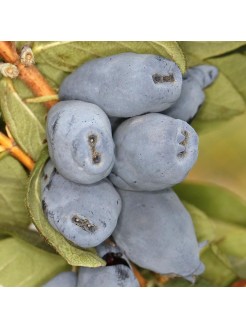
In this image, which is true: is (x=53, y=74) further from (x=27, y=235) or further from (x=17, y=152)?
(x=27, y=235)

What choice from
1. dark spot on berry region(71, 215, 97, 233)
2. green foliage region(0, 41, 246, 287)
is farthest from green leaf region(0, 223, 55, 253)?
dark spot on berry region(71, 215, 97, 233)

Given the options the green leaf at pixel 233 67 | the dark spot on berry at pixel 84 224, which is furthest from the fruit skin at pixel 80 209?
the green leaf at pixel 233 67

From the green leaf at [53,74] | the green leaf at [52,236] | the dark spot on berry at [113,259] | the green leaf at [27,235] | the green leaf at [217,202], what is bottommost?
the green leaf at [217,202]

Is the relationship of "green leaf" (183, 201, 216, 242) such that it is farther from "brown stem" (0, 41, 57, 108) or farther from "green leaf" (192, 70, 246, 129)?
"brown stem" (0, 41, 57, 108)

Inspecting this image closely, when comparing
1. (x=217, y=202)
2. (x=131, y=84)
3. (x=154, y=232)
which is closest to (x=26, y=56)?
(x=131, y=84)

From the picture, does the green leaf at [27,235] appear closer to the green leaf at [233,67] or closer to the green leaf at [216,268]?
the green leaf at [216,268]

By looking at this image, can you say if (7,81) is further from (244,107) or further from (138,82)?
(244,107)

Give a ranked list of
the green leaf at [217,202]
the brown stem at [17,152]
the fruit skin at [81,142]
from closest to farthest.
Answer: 1. the fruit skin at [81,142]
2. the brown stem at [17,152]
3. the green leaf at [217,202]
